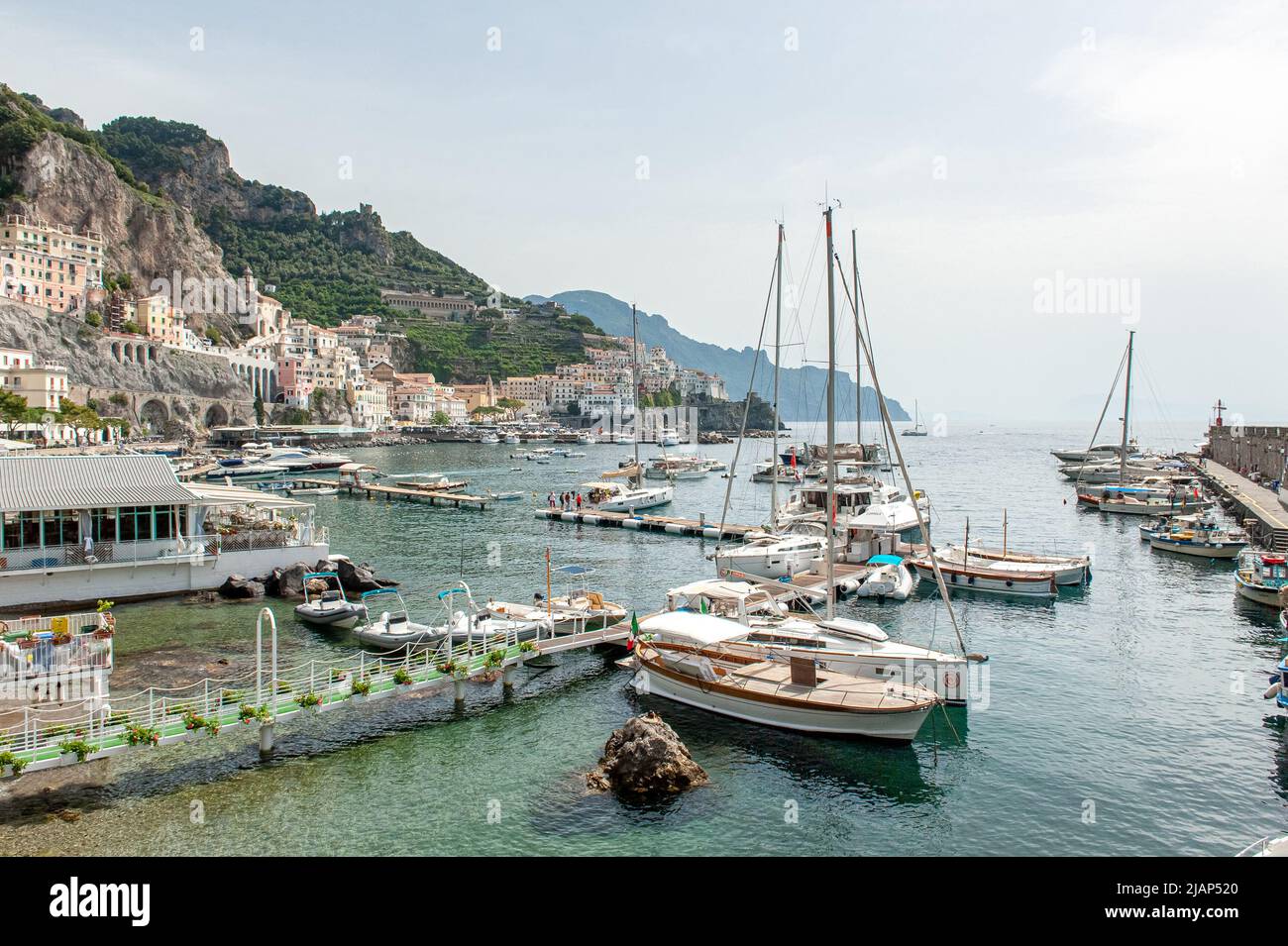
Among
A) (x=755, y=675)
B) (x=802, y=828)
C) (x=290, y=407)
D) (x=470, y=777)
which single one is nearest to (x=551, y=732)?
(x=470, y=777)

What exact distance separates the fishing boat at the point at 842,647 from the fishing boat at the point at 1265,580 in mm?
21101

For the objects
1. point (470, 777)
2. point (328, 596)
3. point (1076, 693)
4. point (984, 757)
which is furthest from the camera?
point (328, 596)

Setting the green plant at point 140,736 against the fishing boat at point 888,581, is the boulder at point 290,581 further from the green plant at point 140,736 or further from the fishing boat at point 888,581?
the fishing boat at point 888,581

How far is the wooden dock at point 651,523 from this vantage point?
5656 cm

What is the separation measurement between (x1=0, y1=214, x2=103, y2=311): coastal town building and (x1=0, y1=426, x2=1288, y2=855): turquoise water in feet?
378

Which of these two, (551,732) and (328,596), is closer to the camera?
(551,732)

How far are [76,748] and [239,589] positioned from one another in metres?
19.6

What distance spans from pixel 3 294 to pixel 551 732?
130 metres

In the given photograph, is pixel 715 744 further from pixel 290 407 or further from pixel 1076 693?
pixel 290 407

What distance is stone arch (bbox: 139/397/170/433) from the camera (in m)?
128

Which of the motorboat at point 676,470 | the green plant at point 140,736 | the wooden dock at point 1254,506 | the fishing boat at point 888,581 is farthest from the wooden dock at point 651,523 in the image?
the green plant at point 140,736

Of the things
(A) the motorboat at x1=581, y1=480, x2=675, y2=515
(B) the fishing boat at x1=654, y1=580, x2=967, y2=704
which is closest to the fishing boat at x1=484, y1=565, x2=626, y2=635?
(B) the fishing boat at x1=654, y1=580, x2=967, y2=704

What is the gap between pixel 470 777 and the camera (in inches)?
763
